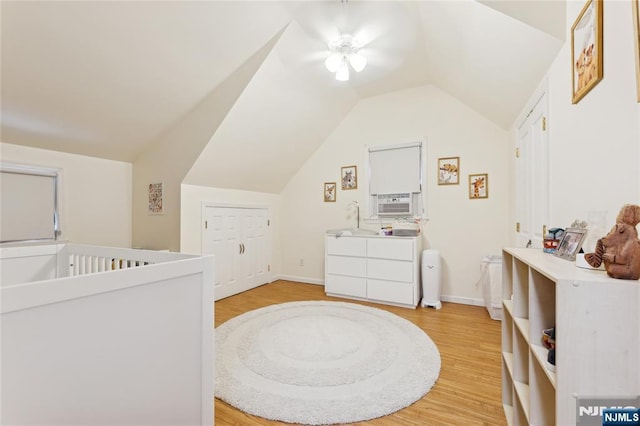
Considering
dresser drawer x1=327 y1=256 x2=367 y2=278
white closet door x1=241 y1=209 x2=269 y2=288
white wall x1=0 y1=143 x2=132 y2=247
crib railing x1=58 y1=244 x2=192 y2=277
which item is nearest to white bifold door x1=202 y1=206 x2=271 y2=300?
white closet door x1=241 y1=209 x2=269 y2=288

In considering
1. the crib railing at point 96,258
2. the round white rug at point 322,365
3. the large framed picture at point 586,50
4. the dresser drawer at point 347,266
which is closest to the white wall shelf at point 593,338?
the large framed picture at point 586,50

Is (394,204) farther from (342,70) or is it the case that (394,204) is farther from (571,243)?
(571,243)

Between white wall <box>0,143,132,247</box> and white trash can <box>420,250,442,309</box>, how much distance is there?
13.2ft

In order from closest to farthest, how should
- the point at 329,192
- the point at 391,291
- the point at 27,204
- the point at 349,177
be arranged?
the point at 27,204 → the point at 391,291 → the point at 349,177 → the point at 329,192

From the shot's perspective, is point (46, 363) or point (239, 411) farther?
point (239, 411)

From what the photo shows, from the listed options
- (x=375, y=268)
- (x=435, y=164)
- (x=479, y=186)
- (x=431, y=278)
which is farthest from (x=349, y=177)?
(x=431, y=278)

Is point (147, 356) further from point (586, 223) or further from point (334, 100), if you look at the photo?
point (334, 100)

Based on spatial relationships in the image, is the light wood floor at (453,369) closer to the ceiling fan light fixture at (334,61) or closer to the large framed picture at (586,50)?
the large framed picture at (586,50)

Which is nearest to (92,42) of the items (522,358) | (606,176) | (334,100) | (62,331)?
(62,331)

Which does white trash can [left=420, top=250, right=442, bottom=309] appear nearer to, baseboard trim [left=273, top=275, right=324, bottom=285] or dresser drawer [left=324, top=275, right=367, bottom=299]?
dresser drawer [left=324, top=275, right=367, bottom=299]

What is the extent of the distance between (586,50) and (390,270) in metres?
2.73

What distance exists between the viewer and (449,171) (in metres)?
3.73

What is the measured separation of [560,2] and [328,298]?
355 centimetres

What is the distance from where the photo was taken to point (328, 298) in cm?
389
